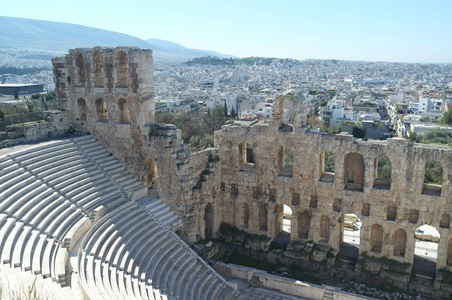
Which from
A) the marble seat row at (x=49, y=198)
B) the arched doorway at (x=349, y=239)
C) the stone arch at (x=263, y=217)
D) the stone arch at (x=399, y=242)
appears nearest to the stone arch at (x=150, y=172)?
the marble seat row at (x=49, y=198)

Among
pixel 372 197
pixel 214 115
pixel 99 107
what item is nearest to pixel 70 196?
pixel 99 107

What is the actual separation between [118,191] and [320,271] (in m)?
10.4

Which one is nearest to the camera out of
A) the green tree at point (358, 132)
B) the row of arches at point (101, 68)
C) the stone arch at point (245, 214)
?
the row of arches at point (101, 68)

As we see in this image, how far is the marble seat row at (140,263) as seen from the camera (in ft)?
50.9

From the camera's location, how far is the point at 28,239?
1595cm

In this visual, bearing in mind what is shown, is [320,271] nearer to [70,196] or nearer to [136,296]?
[136,296]

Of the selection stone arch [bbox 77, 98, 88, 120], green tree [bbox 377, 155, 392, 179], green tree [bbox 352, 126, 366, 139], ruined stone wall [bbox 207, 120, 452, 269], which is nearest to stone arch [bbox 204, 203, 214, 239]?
ruined stone wall [bbox 207, 120, 452, 269]

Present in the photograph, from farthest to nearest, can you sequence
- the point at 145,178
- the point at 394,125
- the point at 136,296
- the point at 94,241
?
the point at 394,125 < the point at 145,178 < the point at 94,241 < the point at 136,296

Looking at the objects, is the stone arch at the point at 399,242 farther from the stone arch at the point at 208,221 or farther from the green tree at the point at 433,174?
the green tree at the point at 433,174

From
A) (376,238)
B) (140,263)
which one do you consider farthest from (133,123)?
(376,238)

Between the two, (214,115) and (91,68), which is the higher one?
(91,68)

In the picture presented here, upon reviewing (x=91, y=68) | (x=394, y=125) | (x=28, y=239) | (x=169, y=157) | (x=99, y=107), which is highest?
(x=91, y=68)

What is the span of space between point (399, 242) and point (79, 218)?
575 inches

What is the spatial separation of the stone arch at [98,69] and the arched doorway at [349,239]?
Result: 1460 centimetres
